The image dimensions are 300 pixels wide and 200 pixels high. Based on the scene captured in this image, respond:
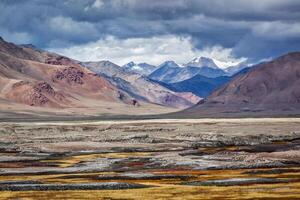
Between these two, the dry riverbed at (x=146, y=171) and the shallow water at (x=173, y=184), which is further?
the dry riverbed at (x=146, y=171)

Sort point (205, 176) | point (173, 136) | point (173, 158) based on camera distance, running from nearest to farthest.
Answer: point (205, 176) < point (173, 158) < point (173, 136)

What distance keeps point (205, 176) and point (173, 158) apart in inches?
784

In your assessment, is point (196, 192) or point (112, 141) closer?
point (196, 192)

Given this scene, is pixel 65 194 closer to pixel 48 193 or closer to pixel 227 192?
pixel 48 193

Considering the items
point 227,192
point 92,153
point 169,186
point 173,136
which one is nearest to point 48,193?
point 169,186

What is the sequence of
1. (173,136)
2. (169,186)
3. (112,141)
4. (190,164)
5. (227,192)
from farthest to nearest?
(173,136)
(112,141)
(190,164)
(169,186)
(227,192)

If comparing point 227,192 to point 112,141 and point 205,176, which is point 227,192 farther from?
point 112,141

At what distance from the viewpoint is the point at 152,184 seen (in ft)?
180

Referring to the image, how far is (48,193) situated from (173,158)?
113ft

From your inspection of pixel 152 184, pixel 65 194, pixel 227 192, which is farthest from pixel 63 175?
pixel 227 192

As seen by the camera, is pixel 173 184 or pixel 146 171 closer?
pixel 173 184

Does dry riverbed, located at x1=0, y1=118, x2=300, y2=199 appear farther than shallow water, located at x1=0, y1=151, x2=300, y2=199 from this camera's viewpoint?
Yes

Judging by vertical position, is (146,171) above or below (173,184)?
below

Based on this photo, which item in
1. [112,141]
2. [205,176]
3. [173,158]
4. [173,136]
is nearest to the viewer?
[205,176]
